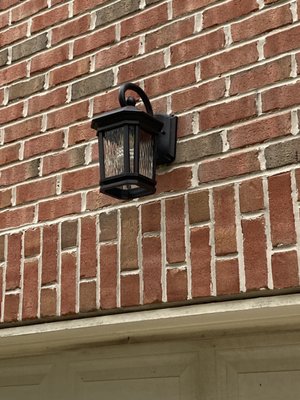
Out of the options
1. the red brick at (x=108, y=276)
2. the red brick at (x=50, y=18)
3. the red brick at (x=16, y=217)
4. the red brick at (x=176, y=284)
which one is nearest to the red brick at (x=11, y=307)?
the red brick at (x=16, y=217)

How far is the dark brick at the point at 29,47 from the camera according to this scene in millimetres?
2807

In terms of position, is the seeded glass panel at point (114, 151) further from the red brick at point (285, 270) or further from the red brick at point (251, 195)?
the red brick at point (285, 270)

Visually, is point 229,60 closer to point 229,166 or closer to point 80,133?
point 229,166

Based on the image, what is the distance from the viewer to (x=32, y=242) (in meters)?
2.52

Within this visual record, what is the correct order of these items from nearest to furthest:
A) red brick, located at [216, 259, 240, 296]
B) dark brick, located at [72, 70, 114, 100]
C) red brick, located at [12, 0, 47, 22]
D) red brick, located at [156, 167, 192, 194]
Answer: red brick, located at [216, 259, 240, 296] < red brick, located at [156, 167, 192, 194] < dark brick, located at [72, 70, 114, 100] < red brick, located at [12, 0, 47, 22]

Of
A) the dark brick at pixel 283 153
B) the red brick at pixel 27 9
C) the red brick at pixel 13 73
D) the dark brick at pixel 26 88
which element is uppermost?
the red brick at pixel 27 9

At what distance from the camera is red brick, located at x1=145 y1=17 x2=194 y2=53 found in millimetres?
2346

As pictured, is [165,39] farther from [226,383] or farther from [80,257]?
[226,383]

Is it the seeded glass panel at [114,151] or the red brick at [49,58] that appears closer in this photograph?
the seeded glass panel at [114,151]

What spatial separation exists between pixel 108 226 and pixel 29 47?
0.98 meters

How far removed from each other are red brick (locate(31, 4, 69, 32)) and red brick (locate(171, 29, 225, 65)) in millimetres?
621

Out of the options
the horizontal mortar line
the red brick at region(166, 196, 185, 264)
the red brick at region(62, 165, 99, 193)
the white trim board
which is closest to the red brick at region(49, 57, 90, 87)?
the red brick at region(62, 165, 99, 193)

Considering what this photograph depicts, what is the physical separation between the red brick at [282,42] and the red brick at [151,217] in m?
0.60

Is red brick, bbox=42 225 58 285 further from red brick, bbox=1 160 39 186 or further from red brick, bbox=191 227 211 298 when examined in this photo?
red brick, bbox=191 227 211 298
